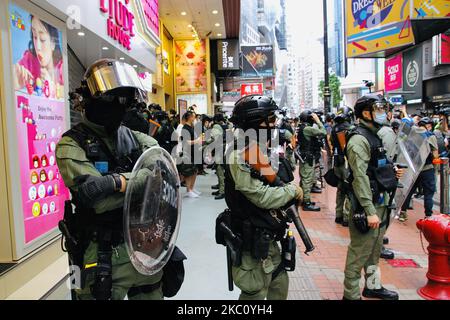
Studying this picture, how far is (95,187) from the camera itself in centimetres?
175

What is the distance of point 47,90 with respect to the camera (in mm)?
3904

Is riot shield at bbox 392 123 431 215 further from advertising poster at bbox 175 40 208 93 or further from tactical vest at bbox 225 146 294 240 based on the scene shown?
advertising poster at bbox 175 40 208 93

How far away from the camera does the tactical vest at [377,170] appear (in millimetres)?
3330

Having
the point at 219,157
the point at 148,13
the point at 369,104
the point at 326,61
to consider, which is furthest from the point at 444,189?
the point at 326,61

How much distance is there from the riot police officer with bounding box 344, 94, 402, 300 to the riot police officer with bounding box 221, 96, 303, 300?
1.03m

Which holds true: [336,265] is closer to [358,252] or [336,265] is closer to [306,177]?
[358,252]

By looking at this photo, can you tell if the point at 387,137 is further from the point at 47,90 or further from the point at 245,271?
the point at 47,90

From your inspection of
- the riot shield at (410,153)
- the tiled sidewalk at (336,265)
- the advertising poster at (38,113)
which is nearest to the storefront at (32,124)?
the advertising poster at (38,113)

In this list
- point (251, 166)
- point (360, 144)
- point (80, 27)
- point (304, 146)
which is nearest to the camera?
point (251, 166)

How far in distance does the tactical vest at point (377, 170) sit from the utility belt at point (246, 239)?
1277 millimetres

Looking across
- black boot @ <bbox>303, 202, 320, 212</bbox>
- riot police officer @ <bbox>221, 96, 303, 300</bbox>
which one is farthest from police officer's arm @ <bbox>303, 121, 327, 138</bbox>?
riot police officer @ <bbox>221, 96, 303, 300</bbox>

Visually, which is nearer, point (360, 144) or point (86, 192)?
point (86, 192)

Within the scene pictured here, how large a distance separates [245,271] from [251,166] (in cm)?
72
